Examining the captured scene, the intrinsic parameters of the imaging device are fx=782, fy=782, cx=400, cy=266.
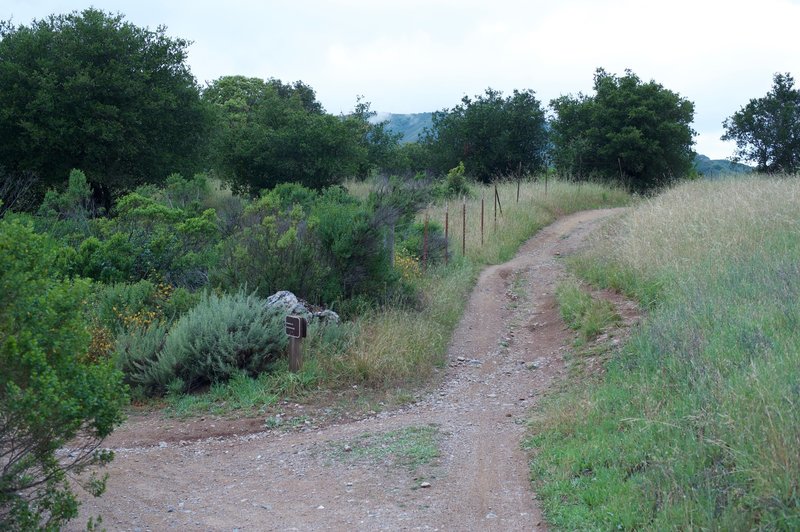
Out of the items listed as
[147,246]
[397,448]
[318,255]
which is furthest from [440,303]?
[397,448]

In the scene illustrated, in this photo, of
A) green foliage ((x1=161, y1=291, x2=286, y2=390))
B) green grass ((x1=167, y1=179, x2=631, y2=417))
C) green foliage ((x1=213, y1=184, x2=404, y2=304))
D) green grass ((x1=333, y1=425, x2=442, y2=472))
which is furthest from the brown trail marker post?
green foliage ((x1=213, y1=184, x2=404, y2=304))

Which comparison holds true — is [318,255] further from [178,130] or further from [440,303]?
[178,130]

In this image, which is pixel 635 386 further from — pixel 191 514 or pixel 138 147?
A: pixel 138 147

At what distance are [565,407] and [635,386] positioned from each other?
74cm

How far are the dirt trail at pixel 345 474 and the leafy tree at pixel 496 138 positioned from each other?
92.4 ft

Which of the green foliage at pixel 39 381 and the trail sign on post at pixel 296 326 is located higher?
the green foliage at pixel 39 381

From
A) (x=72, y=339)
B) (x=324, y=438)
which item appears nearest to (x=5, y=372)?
(x=72, y=339)

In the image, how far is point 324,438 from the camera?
24.0 feet

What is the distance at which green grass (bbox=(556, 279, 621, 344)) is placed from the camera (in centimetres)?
1003

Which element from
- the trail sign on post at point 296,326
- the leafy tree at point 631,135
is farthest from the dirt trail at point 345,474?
the leafy tree at point 631,135

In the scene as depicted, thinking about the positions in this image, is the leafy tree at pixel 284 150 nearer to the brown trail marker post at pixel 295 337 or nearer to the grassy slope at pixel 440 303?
the grassy slope at pixel 440 303

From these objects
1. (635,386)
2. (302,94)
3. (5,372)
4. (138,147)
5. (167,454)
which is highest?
(302,94)

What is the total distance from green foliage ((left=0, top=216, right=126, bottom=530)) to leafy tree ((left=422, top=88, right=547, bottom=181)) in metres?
33.3

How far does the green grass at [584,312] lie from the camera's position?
10031 millimetres
